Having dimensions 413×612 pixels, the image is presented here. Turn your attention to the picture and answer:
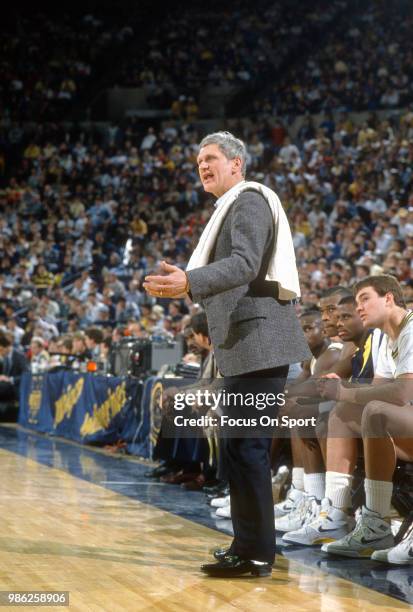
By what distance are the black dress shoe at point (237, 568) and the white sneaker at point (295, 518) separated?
116 cm

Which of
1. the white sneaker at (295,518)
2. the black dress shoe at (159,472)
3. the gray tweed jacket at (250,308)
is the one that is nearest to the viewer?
the gray tweed jacket at (250,308)

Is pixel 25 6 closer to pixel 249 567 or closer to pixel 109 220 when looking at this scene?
pixel 109 220

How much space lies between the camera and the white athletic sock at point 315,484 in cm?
466

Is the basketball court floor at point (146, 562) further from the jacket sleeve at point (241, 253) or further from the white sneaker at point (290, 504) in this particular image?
the jacket sleeve at point (241, 253)

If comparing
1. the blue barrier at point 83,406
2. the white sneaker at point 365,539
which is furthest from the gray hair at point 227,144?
the blue barrier at point 83,406

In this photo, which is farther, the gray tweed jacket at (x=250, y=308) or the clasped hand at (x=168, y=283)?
the gray tweed jacket at (x=250, y=308)

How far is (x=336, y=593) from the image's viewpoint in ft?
10.7

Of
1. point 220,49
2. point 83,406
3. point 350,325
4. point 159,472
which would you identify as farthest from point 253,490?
point 220,49

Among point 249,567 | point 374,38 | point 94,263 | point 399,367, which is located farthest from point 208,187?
point 374,38

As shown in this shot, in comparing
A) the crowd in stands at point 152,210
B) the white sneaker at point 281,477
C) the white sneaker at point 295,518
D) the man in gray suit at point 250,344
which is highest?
the crowd in stands at point 152,210

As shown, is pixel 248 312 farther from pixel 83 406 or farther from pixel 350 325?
pixel 83 406

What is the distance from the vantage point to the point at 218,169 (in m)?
3.62

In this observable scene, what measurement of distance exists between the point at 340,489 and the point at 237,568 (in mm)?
1049

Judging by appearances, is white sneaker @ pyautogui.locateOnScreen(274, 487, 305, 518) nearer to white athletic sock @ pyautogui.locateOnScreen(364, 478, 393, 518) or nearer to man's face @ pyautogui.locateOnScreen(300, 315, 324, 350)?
man's face @ pyautogui.locateOnScreen(300, 315, 324, 350)
